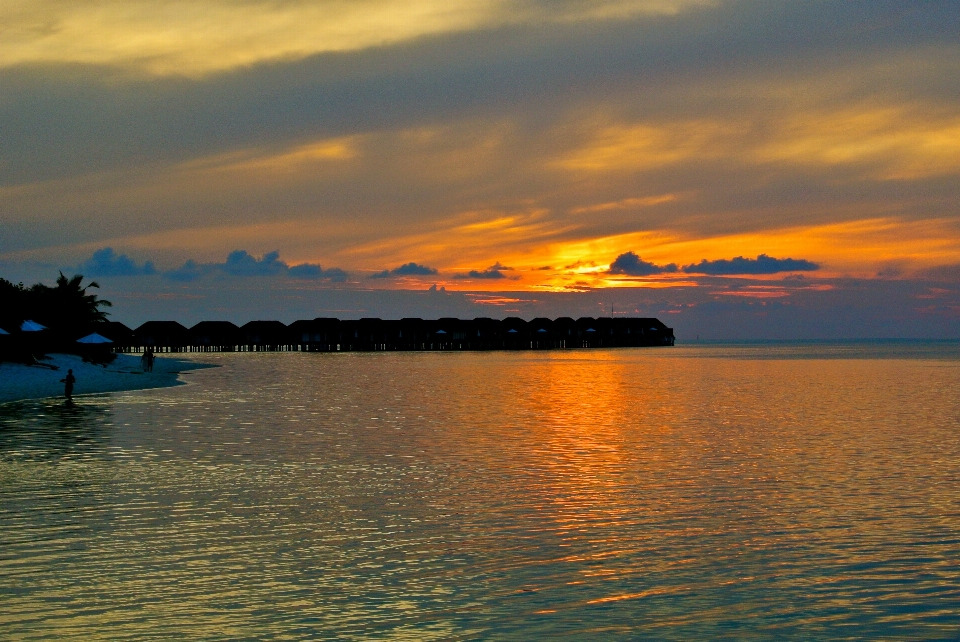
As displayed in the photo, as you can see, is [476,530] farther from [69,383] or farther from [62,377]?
[62,377]

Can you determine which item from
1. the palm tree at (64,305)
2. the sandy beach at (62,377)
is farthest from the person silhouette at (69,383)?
the palm tree at (64,305)

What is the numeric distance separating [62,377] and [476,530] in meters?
40.7

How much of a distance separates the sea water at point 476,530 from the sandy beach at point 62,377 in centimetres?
1265

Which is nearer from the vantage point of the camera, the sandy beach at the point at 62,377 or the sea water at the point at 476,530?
the sea water at the point at 476,530

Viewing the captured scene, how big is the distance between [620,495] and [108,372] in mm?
44923

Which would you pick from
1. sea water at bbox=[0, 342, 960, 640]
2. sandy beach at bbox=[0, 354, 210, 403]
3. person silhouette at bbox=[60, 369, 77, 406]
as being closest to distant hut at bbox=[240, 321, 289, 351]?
sandy beach at bbox=[0, 354, 210, 403]

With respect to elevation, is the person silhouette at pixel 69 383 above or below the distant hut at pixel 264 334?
below

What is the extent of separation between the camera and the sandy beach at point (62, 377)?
1588 inches

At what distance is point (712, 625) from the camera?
341 inches

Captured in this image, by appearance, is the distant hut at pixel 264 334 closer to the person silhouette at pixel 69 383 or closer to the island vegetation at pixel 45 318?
the island vegetation at pixel 45 318

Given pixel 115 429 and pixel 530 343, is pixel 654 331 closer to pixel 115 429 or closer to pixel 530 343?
pixel 530 343

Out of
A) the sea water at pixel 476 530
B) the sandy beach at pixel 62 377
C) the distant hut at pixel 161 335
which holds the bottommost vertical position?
the sea water at pixel 476 530

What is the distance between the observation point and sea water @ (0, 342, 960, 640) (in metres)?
8.88

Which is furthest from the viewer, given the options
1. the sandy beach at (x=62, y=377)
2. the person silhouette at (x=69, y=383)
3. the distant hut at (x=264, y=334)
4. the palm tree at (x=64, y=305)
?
the distant hut at (x=264, y=334)
